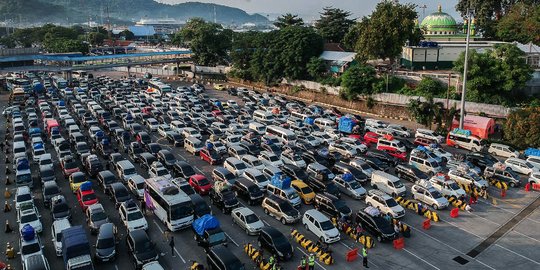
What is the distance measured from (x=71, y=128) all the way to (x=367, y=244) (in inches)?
1473

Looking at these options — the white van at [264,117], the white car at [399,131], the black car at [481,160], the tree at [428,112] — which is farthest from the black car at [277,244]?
the tree at [428,112]

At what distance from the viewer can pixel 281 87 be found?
82562 millimetres

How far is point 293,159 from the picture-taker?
40.7 meters

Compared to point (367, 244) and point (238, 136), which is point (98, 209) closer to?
point (367, 244)

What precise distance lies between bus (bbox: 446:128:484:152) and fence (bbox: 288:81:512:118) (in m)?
8.03

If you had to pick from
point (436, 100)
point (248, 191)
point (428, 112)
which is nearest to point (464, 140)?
point (428, 112)

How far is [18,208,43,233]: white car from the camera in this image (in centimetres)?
2742

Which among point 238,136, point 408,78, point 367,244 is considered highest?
point 408,78

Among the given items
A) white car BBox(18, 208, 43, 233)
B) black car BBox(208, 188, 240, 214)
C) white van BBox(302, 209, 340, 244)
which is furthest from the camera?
black car BBox(208, 188, 240, 214)

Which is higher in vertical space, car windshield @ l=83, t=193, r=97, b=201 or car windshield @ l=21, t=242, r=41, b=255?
car windshield @ l=83, t=193, r=97, b=201

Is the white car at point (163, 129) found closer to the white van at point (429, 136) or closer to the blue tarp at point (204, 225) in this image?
the blue tarp at point (204, 225)

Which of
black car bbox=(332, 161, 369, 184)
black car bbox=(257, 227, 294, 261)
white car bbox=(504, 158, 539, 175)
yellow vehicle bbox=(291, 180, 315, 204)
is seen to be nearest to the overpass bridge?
black car bbox=(332, 161, 369, 184)

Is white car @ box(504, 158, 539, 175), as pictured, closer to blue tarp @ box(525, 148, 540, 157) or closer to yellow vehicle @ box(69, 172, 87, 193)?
blue tarp @ box(525, 148, 540, 157)

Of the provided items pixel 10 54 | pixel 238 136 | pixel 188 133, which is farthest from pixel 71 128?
pixel 10 54
